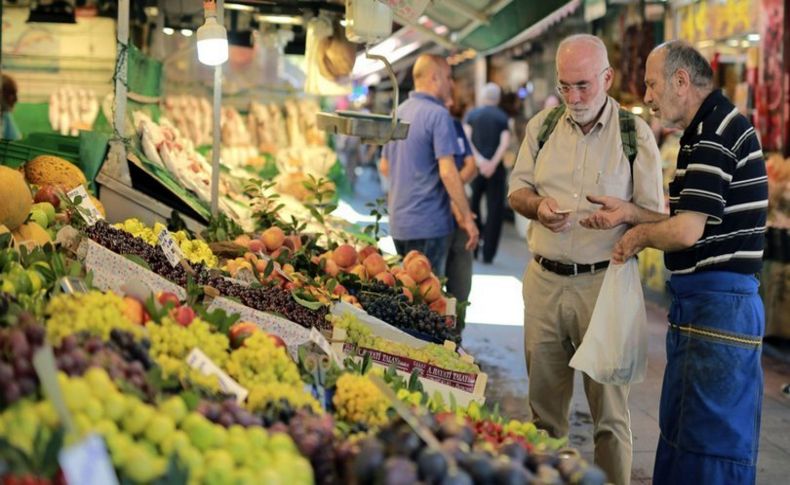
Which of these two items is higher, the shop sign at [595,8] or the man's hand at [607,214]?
the shop sign at [595,8]

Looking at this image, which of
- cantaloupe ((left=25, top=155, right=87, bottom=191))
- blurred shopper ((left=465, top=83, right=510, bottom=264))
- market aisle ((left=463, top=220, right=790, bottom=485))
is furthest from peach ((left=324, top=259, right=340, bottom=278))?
blurred shopper ((left=465, top=83, right=510, bottom=264))

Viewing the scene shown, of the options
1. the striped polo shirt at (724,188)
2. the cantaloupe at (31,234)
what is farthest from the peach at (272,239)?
the striped polo shirt at (724,188)

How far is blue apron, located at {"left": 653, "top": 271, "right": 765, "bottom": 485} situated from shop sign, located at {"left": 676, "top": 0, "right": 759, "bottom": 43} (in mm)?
6329

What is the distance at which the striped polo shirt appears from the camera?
157 inches

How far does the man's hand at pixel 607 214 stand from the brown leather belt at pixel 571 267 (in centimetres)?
31

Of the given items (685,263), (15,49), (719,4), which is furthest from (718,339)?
(15,49)

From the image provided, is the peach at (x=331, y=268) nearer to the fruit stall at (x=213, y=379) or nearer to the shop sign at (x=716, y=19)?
the fruit stall at (x=213, y=379)

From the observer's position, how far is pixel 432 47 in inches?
867

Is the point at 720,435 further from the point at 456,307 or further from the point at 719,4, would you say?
the point at 719,4

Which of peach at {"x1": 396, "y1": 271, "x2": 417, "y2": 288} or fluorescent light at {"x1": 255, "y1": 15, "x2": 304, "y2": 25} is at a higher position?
fluorescent light at {"x1": 255, "y1": 15, "x2": 304, "y2": 25}

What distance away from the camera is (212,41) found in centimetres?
520

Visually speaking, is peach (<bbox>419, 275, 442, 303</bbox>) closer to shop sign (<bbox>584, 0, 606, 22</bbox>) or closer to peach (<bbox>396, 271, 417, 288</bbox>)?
peach (<bbox>396, 271, 417, 288</bbox>)

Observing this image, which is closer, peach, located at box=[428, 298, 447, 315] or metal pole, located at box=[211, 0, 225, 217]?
peach, located at box=[428, 298, 447, 315]

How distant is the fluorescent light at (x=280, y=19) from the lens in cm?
880
